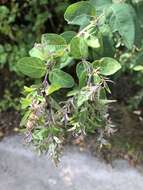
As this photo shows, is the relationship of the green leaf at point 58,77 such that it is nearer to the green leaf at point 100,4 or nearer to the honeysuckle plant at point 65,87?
the honeysuckle plant at point 65,87

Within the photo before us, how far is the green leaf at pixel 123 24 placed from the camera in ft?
2.92

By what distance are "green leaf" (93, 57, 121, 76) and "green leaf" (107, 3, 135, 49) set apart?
67mm

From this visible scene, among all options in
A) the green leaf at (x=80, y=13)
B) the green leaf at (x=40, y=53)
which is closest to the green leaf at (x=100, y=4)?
the green leaf at (x=80, y=13)

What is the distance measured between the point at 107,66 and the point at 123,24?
3.8 inches

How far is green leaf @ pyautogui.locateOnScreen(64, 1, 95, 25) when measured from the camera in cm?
89

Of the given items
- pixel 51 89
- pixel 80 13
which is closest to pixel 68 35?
pixel 80 13

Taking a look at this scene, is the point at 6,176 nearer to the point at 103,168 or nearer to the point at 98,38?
the point at 103,168

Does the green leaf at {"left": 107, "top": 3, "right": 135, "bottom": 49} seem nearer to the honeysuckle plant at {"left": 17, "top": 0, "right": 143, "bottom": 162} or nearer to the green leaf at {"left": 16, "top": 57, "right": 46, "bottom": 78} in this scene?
the honeysuckle plant at {"left": 17, "top": 0, "right": 143, "bottom": 162}

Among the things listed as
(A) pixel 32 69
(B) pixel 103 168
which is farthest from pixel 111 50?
(B) pixel 103 168

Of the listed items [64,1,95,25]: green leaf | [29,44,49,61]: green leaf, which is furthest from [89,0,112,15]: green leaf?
[29,44,49,61]: green leaf

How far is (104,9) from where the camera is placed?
Answer: 93cm

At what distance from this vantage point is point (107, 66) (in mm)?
845

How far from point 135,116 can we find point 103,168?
1.08ft

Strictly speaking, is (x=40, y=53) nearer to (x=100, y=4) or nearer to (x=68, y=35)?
(x=68, y=35)
